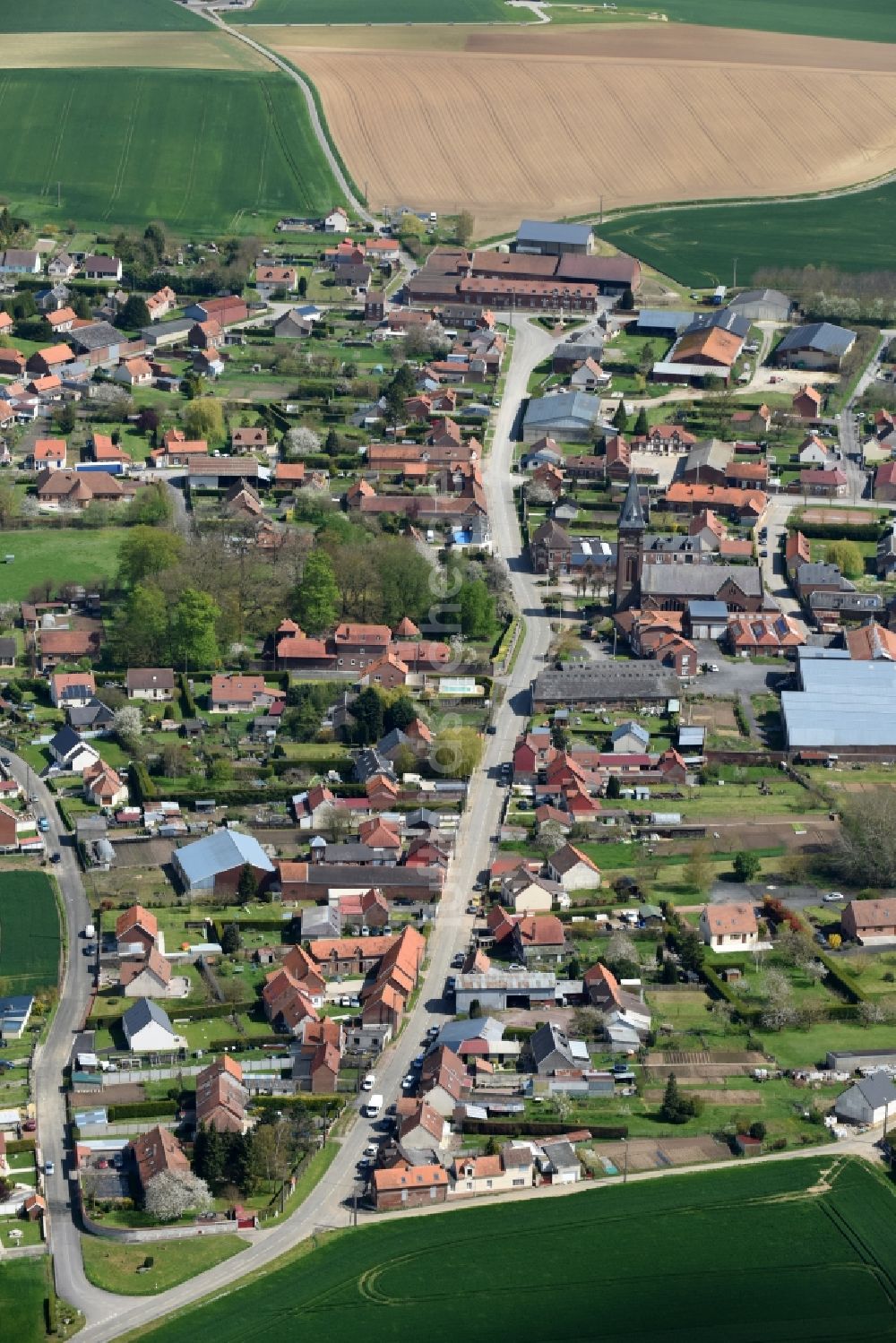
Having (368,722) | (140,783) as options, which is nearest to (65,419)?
(368,722)

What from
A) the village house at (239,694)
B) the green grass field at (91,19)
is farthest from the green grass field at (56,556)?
the green grass field at (91,19)

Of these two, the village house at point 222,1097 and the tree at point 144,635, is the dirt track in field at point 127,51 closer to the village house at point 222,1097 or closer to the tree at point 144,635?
the tree at point 144,635

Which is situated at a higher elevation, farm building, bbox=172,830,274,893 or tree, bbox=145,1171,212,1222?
farm building, bbox=172,830,274,893

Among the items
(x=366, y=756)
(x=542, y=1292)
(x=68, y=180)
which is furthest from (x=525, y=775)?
(x=68, y=180)

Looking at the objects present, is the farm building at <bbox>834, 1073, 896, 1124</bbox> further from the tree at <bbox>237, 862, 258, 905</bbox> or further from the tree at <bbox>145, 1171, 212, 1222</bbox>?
the tree at <bbox>237, 862, 258, 905</bbox>

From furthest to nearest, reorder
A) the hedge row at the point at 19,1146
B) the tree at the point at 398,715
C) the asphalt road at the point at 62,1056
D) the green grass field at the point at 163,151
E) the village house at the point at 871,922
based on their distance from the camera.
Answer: the green grass field at the point at 163,151
the tree at the point at 398,715
the village house at the point at 871,922
the hedge row at the point at 19,1146
the asphalt road at the point at 62,1056

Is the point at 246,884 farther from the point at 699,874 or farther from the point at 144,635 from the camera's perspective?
the point at 144,635

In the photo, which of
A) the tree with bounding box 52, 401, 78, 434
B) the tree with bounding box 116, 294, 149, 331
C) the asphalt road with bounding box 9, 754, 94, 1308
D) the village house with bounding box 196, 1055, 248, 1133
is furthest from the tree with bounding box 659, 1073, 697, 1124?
the tree with bounding box 116, 294, 149, 331
